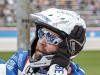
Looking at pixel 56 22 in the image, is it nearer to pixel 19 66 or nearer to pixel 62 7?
pixel 19 66

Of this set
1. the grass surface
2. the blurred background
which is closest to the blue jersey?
the grass surface

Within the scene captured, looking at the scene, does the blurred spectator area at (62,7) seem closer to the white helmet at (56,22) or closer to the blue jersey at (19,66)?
the blue jersey at (19,66)

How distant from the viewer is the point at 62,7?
19375 mm

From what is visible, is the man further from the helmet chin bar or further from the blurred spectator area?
the blurred spectator area

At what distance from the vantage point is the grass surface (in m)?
13.5

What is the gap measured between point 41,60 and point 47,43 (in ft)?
0.34

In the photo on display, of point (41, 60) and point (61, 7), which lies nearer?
point (41, 60)

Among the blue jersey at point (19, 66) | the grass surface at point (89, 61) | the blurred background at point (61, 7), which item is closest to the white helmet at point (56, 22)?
the blue jersey at point (19, 66)

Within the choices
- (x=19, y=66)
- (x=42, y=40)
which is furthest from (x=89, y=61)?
(x=42, y=40)

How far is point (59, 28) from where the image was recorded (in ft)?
8.36

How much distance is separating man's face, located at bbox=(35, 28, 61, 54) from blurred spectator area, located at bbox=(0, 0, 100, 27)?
16.4m

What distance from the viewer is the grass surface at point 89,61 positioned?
44.3 feet

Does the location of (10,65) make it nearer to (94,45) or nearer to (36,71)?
(36,71)

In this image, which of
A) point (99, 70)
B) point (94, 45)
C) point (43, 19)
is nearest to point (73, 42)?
point (43, 19)
